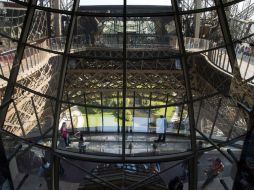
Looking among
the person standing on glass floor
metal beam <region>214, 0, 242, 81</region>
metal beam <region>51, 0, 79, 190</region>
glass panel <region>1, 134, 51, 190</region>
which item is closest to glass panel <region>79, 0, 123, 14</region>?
metal beam <region>51, 0, 79, 190</region>

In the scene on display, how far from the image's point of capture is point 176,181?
1465 centimetres

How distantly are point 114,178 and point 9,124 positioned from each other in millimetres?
9241

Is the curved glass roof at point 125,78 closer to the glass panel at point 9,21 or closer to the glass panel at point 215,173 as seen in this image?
the glass panel at point 9,21

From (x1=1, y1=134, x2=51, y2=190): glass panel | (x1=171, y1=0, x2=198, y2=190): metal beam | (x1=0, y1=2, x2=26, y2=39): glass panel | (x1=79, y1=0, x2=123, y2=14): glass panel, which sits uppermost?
(x1=79, y1=0, x2=123, y2=14): glass panel

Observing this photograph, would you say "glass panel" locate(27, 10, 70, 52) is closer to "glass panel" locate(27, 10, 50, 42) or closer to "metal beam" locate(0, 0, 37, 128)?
"glass panel" locate(27, 10, 50, 42)

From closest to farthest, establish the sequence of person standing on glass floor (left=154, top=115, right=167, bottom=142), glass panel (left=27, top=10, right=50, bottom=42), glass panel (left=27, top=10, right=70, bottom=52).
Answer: person standing on glass floor (left=154, top=115, right=167, bottom=142) < glass panel (left=27, top=10, right=70, bottom=52) < glass panel (left=27, top=10, right=50, bottom=42)

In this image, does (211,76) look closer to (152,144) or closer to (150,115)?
(150,115)

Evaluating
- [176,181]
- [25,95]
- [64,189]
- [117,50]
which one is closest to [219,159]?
[176,181]

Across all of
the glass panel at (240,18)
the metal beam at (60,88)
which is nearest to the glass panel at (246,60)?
the glass panel at (240,18)

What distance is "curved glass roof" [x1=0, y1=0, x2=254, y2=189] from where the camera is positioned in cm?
1341

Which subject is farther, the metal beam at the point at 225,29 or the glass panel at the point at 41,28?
the glass panel at the point at 41,28

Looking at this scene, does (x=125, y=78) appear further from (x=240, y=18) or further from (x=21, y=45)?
(x=240, y=18)

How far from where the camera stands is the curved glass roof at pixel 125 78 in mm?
13414

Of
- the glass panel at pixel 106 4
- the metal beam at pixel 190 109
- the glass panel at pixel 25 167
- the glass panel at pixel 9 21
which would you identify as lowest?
the glass panel at pixel 25 167
